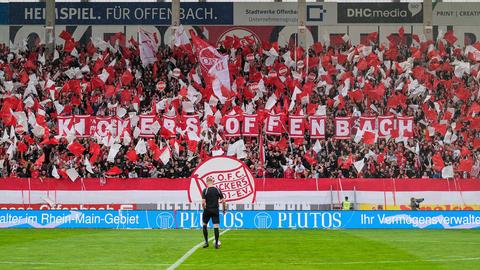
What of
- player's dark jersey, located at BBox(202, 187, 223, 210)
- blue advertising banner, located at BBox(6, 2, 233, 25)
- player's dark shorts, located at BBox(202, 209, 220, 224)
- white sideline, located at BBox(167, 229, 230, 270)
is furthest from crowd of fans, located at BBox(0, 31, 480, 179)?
player's dark shorts, located at BBox(202, 209, 220, 224)

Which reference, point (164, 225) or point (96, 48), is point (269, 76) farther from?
point (164, 225)

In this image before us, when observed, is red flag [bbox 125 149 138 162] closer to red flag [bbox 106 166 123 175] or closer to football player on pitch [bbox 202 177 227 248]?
red flag [bbox 106 166 123 175]

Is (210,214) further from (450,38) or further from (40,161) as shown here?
(450,38)

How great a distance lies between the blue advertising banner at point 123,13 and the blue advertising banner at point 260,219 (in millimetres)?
19008

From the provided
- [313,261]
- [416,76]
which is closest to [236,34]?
[416,76]

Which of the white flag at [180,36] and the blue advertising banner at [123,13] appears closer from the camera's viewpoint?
the white flag at [180,36]

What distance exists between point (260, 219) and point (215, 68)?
39.1 feet

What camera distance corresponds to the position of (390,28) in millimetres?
53062

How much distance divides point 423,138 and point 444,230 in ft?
28.4

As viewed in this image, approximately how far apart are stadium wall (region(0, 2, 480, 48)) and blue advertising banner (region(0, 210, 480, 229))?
18392 millimetres

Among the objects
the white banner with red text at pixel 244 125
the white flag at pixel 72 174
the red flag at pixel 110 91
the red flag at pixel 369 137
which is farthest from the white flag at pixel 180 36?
the red flag at pixel 369 137

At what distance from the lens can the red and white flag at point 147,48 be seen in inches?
1900

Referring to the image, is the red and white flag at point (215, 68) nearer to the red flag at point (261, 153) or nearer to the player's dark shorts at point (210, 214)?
the red flag at point (261, 153)

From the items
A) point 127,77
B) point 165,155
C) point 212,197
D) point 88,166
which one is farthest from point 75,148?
point 212,197
